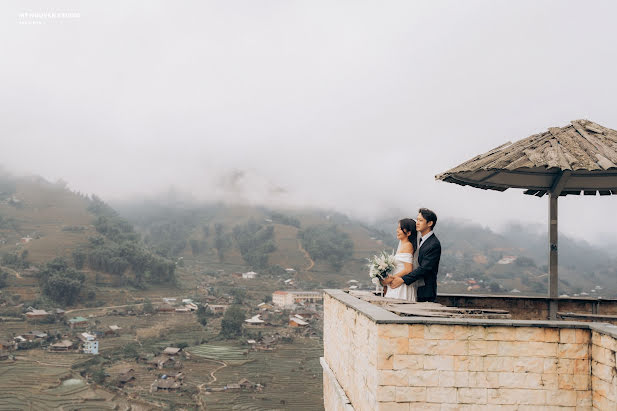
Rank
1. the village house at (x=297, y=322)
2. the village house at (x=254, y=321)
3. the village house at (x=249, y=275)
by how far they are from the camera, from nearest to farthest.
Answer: the village house at (x=254, y=321) → the village house at (x=297, y=322) → the village house at (x=249, y=275)

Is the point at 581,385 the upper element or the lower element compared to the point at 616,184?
lower

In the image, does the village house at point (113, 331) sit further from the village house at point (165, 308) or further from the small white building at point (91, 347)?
the village house at point (165, 308)

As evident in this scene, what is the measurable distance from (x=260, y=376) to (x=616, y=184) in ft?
130

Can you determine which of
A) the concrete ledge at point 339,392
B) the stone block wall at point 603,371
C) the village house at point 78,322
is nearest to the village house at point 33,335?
the village house at point 78,322

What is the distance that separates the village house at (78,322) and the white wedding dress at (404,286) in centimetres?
5731

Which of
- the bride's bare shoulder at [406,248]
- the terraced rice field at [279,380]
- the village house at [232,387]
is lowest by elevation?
the terraced rice field at [279,380]

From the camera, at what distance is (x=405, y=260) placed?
18.3 ft

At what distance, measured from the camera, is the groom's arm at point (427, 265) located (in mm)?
5246

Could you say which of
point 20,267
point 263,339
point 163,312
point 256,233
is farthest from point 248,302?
point 256,233

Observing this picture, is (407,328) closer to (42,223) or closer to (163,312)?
(163,312)

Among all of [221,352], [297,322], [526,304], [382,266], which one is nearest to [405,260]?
[382,266]

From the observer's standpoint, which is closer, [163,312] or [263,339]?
[263,339]

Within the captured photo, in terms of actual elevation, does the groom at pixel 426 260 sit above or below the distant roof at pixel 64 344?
above

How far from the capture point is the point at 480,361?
146 inches
